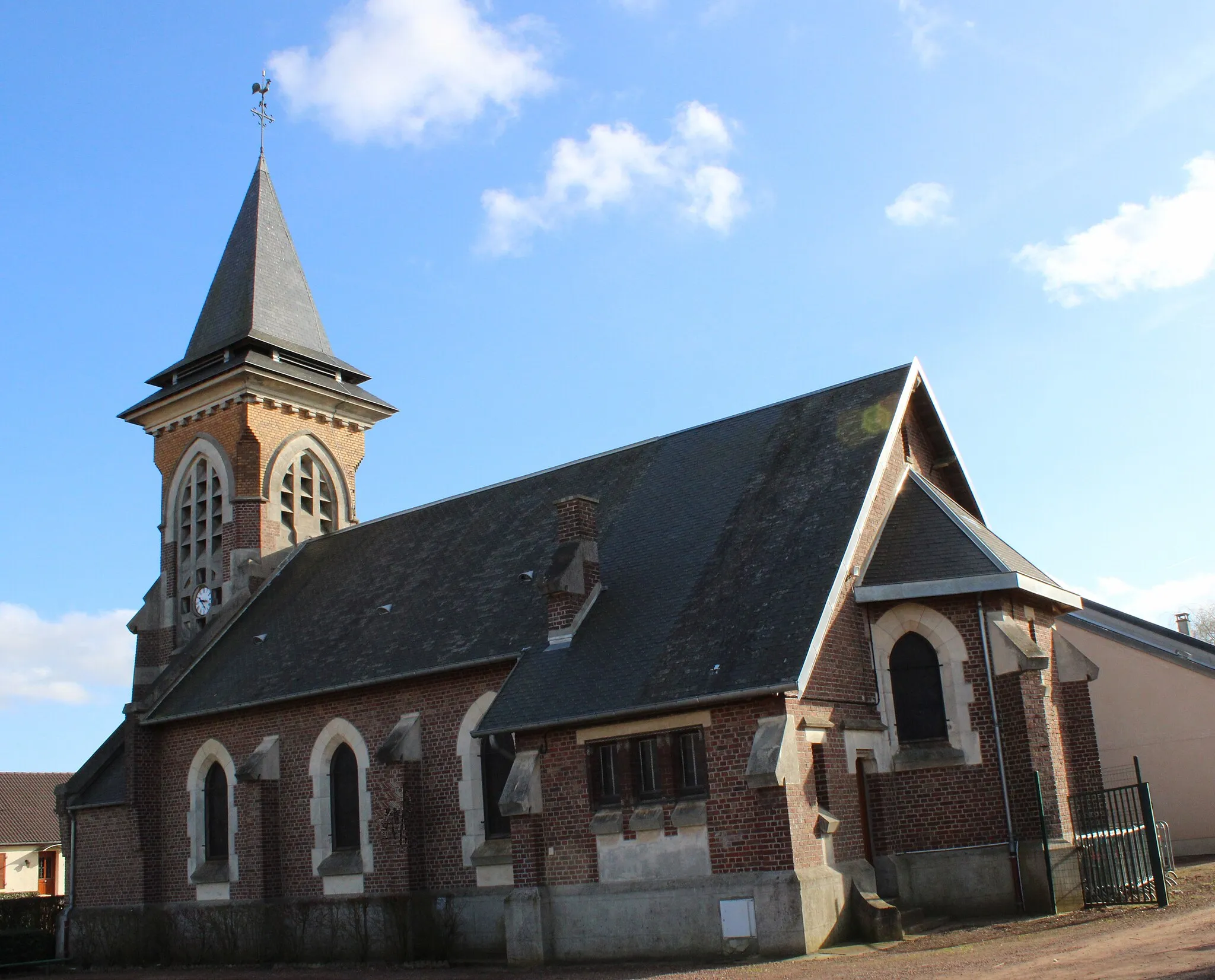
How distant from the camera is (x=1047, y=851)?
52.6ft

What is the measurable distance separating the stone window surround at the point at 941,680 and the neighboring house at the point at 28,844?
37.8 meters

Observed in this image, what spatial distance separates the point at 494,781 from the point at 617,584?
12.3ft

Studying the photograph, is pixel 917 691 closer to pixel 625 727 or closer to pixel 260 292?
pixel 625 727

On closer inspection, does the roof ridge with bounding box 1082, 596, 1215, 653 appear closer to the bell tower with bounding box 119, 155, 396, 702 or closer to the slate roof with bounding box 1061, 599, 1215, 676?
the slate roof with bounding box 1061, 599, 1215, 676

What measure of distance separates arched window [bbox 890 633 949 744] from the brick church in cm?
5

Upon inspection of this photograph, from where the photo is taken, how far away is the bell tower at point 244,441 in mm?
29281

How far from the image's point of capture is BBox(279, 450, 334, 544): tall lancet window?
3023 cm

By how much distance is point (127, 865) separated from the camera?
81.4 feet

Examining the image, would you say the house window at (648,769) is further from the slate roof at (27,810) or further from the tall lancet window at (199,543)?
the slate roof at (27,810)

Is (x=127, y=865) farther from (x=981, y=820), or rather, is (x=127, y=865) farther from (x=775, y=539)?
(x=981, y=820)

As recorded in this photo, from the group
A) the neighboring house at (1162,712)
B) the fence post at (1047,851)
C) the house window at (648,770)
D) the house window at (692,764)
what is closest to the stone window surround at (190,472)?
the house window at (648,770)

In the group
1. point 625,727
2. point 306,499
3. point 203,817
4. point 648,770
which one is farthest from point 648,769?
point 306,499

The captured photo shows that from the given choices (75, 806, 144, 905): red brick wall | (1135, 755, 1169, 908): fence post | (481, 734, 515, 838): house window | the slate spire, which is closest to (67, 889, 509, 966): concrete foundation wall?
(75, 806, 144, 905): red brick wall

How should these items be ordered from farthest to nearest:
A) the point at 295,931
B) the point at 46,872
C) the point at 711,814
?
the point at 46,872 → the point at 295,931 → the point at 711,814
